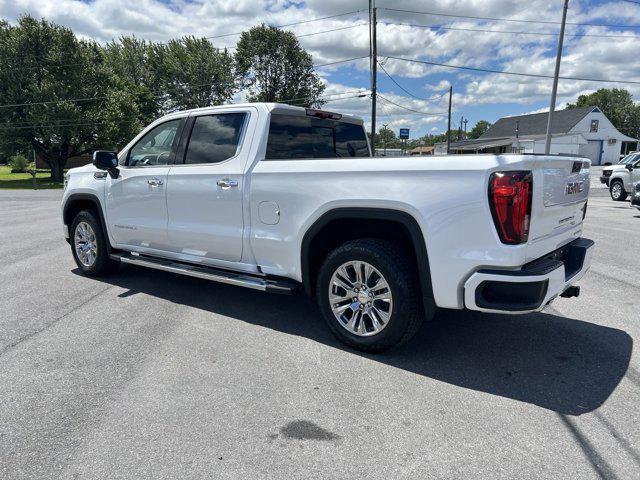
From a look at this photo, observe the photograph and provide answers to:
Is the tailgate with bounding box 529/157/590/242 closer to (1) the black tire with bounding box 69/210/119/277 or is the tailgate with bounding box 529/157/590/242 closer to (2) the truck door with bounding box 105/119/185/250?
(2) the truck door with bounding box 105/119/185/250

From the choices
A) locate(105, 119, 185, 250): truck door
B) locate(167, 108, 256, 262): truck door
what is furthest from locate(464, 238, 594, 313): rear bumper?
locate(105, 119, 185, 250): truck door

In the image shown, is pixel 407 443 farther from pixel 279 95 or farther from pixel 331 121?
pixel 279 95

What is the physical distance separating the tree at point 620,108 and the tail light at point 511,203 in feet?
287

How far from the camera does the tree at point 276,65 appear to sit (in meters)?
53.3

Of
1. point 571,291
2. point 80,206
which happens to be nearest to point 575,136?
point 571,291

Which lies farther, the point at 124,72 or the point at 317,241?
the point at 124,72

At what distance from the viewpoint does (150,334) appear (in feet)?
13.6

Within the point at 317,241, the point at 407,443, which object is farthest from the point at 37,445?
the point at 317,241

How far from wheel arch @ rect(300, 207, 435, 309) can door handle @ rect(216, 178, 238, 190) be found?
35.3 inches

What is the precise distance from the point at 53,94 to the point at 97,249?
94.1ft

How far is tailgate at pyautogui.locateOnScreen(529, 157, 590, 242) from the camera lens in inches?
120

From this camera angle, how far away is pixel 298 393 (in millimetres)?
3109

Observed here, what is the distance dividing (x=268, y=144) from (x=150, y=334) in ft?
6.58

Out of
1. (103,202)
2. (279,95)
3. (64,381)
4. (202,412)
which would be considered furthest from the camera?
(279,95)
